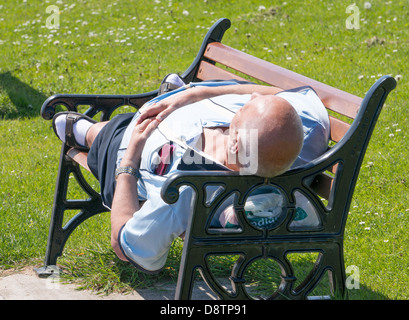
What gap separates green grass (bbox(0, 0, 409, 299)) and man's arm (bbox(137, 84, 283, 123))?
96 cm

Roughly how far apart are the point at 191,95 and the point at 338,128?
718 mm

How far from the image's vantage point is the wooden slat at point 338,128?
321 centimetres

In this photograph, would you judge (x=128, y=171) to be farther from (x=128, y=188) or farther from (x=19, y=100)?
(x=19, y=100)

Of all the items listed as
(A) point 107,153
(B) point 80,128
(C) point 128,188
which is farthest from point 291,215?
(B) point 80,128

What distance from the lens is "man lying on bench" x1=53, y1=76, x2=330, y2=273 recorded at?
105 inches

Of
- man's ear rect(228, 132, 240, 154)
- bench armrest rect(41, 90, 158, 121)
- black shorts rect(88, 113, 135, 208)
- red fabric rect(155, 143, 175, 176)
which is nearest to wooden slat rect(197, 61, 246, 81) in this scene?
bench armrest rect(41, 90, 158, 121)

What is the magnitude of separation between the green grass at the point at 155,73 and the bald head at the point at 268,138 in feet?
3.45

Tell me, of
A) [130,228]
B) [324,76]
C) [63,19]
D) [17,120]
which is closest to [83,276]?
[130,228]

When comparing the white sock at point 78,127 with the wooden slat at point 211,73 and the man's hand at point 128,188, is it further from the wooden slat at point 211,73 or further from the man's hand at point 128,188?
the wooden slat at point 211,73

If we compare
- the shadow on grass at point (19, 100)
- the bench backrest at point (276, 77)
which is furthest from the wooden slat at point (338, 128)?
the shadow on grass at point (19, 100)

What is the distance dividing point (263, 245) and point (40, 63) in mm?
6235

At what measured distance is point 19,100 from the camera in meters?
7.30

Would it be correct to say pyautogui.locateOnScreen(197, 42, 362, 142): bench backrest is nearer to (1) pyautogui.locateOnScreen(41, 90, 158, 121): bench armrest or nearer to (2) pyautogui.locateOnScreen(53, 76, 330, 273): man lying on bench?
(2) pyautogui.locateOnScreen(53, 76, 330, 273): man lying on bench

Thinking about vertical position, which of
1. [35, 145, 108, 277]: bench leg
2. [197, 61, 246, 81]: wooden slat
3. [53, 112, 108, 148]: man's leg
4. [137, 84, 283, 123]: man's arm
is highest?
[197, 61, 246, 81]: wooden slat
